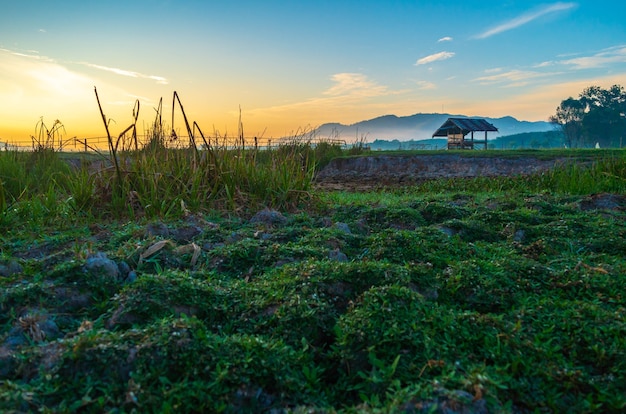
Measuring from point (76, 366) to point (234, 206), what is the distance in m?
3.21

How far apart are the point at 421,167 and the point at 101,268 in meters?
15.5

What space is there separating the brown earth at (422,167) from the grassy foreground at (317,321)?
11.0 meters

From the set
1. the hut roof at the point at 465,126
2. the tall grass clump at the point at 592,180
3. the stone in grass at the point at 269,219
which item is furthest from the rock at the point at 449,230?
the hut roof at the point at 465,126

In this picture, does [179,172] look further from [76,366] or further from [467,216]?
[76,366]

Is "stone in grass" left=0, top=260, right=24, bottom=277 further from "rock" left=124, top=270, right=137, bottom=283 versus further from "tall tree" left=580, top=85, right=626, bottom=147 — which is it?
"tall tree" left=580, top=85, right=626, bottom=147

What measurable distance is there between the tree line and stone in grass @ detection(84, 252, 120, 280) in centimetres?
6227

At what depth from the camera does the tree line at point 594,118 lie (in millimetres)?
56656

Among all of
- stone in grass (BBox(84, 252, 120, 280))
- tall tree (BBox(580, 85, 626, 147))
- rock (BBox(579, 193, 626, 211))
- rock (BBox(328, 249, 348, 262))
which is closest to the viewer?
stone in grass (BBox(84, 252, 120, 280))

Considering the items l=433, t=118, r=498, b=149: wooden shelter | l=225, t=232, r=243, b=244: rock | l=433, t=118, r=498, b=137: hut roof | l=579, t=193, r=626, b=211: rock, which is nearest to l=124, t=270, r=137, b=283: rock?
l=225, t=232, r=243, b=244: rock

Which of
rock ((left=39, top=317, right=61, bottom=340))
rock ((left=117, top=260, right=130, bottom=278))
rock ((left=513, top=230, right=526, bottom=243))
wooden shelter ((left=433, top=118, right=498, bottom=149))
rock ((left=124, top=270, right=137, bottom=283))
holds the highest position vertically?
wooden shelter ((left=433, top=118, right=498, bottom=149))

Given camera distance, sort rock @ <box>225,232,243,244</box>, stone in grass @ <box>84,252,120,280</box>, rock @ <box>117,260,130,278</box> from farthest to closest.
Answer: rock @ <box>225,232,243,244</box> < rock @ <box>117,260,130,278</box> < stone in grass @ <box>84,252,120,280</box>

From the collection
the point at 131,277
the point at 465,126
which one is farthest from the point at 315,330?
the point at 465,126

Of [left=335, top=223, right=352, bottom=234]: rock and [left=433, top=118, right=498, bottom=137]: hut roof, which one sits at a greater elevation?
[left=433, top=118, right=498, bottom=137]: hut roof

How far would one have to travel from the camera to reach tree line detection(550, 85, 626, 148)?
186ft
